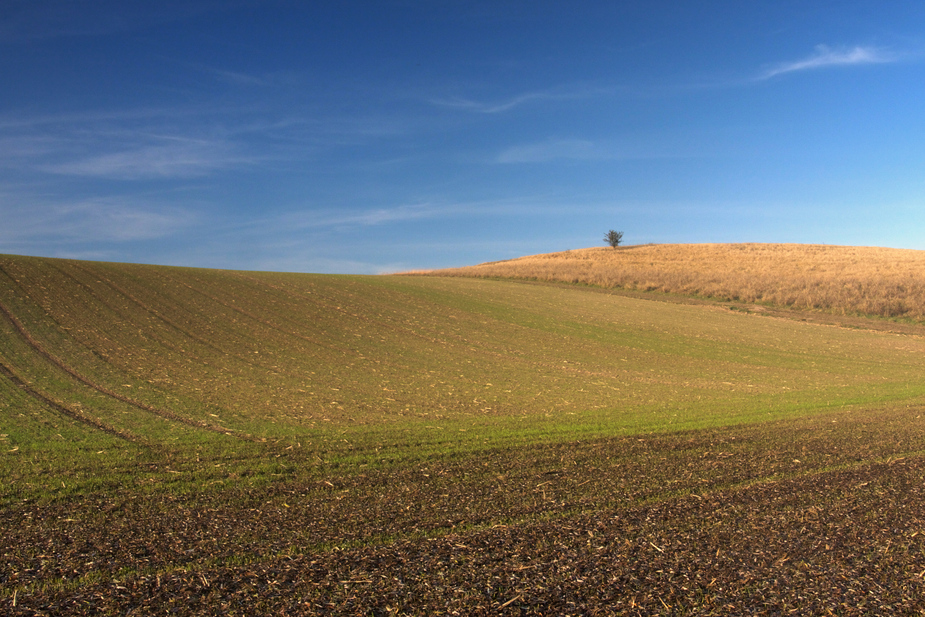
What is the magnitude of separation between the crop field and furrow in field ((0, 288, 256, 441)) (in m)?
0.11

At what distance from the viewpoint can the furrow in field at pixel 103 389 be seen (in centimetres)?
960

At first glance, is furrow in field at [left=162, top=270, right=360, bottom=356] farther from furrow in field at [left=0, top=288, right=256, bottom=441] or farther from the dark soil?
the dark soil

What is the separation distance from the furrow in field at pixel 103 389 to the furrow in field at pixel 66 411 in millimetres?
973

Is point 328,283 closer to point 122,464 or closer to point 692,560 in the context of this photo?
point 122,464

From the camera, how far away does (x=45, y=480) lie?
21.5 ft

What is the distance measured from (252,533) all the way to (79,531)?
56.7 inches

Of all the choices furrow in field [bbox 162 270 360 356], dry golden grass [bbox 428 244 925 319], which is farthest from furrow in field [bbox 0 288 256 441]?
dry golden grass [bbox 428 244 925 319]

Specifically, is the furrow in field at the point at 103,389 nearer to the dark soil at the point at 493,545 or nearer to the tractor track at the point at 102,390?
the tractor track at the point at 102,390

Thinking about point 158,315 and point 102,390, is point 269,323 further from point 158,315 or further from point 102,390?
point 102,390

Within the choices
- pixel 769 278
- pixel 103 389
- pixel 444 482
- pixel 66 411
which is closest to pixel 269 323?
pixel 103 389

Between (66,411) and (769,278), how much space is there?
4388cm

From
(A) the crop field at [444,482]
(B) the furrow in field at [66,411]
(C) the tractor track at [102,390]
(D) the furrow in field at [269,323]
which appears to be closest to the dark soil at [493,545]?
(A) the crop field at [444,482]

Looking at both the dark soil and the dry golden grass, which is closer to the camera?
the dark soil

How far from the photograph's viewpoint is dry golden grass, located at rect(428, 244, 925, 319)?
35.3 m
